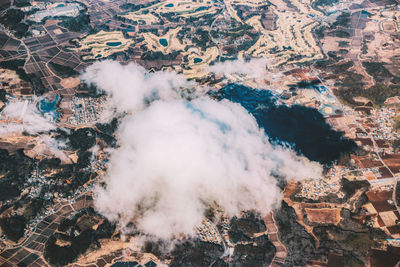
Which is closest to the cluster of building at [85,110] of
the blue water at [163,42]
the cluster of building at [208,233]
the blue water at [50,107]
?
the blue water at [50,107]

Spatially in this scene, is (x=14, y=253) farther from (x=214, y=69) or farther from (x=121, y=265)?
(x=214, y=69)

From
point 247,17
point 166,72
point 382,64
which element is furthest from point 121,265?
point 247,17

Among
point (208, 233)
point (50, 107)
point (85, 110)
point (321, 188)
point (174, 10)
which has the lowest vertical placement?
point (208, 233)

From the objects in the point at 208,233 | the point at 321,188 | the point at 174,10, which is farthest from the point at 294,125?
the point at 174,10

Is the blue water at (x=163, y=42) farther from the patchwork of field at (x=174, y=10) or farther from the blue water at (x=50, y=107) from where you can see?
the blue water at (x=50, y=107)

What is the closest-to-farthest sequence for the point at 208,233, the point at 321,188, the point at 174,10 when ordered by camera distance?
1. the point at 208,233
2. the point at 321,188
3. the point at 174,10

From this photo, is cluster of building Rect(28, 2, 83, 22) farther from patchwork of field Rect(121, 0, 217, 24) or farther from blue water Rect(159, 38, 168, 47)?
blue water Rect(159, 38, 168, 47)

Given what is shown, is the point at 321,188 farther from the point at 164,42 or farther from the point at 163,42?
the point at 163,42

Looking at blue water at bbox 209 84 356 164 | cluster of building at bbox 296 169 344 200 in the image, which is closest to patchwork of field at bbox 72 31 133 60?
blue water at bbox 209 84 356 164
